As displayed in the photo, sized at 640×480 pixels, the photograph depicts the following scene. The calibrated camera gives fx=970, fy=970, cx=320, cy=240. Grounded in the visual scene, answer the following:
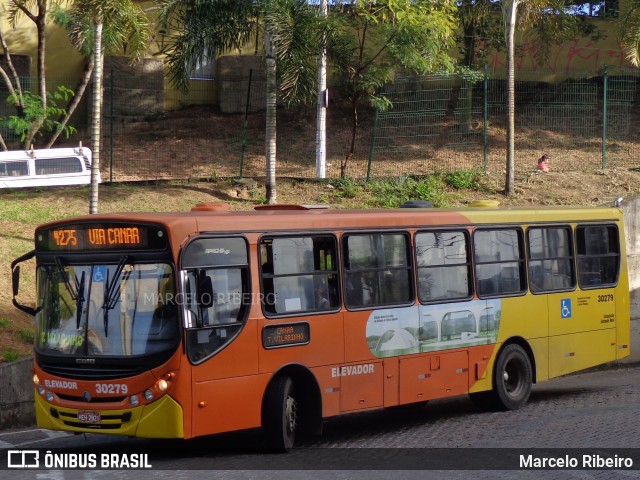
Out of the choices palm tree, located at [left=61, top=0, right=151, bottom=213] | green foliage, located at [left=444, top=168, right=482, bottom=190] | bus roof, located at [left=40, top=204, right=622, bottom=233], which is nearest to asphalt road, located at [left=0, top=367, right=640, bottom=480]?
bus roof, located at [left=40, top=204, right=622, bottom=233]

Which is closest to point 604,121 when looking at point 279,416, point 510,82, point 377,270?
point 510,82

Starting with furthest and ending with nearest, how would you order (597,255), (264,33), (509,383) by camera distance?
(264,33) → (597,255) → (509,383)

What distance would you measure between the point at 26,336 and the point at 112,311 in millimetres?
5606

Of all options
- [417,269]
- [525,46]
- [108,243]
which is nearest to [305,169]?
[525,46]

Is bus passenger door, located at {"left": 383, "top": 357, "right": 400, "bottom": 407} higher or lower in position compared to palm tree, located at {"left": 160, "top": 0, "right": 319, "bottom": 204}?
lower

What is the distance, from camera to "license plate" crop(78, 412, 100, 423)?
32.7 feet

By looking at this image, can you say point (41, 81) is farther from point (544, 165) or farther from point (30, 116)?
point (544, 165)

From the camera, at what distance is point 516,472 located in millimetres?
9688

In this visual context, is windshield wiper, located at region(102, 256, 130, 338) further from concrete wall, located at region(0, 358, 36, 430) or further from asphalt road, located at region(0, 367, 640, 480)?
concrete wall, located at region(0, 358, 36, 430)

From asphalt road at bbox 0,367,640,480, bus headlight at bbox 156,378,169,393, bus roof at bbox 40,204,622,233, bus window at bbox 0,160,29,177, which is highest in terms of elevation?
bus window at bbox 0,160,29,177

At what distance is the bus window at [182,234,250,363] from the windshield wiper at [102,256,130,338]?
2.29 ft

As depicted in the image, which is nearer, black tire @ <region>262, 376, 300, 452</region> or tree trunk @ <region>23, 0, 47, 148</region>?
black tire @ <region>262, 376, 300, 452</region>

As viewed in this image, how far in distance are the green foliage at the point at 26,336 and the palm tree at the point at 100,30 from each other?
3.38m

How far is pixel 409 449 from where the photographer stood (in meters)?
11.2
